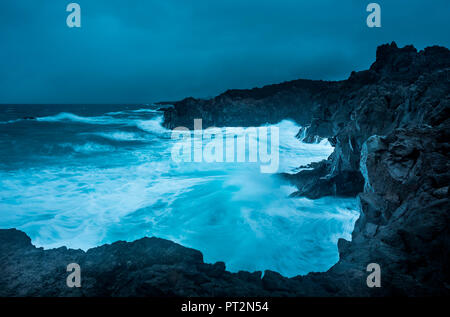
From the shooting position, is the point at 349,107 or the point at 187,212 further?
the point at 349,107

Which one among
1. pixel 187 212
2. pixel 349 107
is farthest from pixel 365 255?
pixel 349 107

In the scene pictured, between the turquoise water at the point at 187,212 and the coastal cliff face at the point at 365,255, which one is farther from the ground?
the coastal cliff face at the point at 365,255

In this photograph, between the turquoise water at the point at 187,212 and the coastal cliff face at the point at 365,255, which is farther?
the turquoise water at the point at 187,212

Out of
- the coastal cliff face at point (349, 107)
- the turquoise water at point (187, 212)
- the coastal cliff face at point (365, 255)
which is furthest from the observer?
the coastal cliff face at point (349, 107)

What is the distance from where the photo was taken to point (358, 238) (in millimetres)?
3709

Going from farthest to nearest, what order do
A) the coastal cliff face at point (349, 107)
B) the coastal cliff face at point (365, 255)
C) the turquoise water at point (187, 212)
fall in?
the coastal cliff face at point (349, 107) < the turquoise water at point (187, 212) < the coastal cliff face at point (365, 255)

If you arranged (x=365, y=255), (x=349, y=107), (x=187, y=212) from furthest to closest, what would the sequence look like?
(x=349, y=107) → (x=187, y=212) → (x=365, y=255)

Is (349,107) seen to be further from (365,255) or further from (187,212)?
(365,255)

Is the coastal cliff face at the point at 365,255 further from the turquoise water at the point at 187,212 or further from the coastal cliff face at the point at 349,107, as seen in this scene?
the turquoise water at the point at 187,212

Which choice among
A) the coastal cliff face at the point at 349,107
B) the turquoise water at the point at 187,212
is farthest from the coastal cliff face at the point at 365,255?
the turquoise water at the point at 187,212

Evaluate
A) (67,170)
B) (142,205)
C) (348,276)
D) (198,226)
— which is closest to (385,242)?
(348,276)

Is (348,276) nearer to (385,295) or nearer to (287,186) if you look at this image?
(385,295)

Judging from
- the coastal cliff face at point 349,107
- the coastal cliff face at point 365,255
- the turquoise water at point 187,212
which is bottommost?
the turquoise water at point 187,212

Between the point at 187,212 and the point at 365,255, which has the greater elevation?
the point at 365,255
